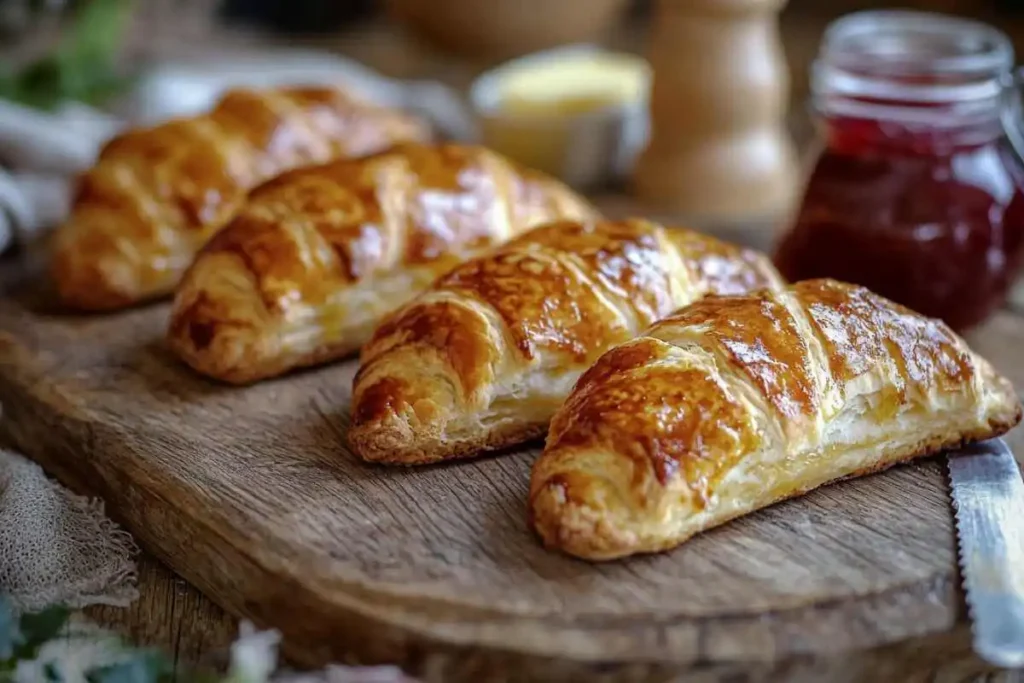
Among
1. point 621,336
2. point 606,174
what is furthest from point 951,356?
point 606,174

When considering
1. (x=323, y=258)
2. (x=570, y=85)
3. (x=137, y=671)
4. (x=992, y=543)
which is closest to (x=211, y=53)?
Answer: (x=570, y=85)

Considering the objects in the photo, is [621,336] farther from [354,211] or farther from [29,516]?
[29,516]

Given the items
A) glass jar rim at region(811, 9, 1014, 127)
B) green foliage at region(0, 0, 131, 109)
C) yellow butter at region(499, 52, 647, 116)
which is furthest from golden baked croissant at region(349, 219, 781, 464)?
green foliage at region(0, 0, 131, 109)

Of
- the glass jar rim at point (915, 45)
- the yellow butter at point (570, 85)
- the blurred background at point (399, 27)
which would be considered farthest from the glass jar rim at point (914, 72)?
the blurred background at point (399, 27)

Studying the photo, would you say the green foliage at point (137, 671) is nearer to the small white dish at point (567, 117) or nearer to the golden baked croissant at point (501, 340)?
the golden baked croissant at point (501, 340)

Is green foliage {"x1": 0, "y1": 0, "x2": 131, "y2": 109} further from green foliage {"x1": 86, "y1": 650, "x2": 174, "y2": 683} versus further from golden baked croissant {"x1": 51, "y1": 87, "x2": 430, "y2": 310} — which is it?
green foliage {"x1": 86, "y1": 650, "x2": 174, "y2": 683}
